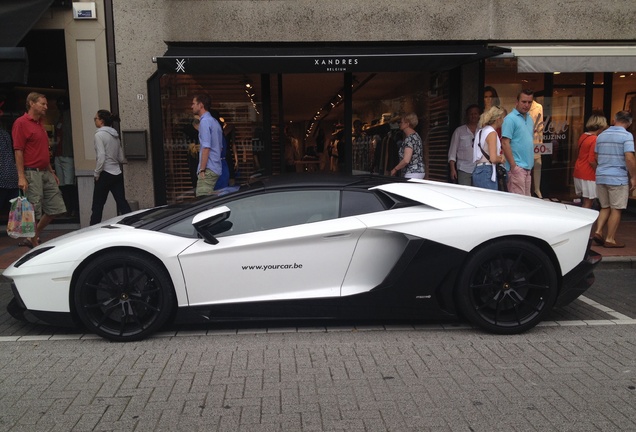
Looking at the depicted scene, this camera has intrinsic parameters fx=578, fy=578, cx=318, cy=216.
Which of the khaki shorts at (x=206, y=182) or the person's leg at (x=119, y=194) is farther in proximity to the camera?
the person's leg at (x=119, y=194)

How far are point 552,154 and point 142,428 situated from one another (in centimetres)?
946

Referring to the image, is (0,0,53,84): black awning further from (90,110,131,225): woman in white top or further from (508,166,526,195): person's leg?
(508,166,526,195): person's leg

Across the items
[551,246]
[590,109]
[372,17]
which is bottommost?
[551,246]

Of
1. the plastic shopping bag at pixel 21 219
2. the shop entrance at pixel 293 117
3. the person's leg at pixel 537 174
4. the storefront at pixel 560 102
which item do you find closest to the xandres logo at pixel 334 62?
the shop entrance at pixel 293 117

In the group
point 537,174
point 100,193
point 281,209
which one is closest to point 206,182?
point 100,193

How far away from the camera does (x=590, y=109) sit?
35.3 feet

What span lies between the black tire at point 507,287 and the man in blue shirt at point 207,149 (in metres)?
3.80

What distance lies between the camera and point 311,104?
11.2 metres

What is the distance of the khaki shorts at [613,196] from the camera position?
7.48 metres

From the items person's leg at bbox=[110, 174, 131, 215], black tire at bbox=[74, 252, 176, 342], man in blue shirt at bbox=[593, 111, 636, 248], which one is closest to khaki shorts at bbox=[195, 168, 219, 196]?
person's leg at bbox=[110, 174, 131, 215]

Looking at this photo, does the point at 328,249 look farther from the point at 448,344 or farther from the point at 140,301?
the point at 140,301

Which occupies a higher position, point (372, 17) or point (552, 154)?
point (372, 17)

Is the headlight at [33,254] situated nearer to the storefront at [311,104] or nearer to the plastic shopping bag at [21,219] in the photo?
the plastic shopping bag at [21,219]

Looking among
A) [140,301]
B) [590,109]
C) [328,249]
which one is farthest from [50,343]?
[590,109]
